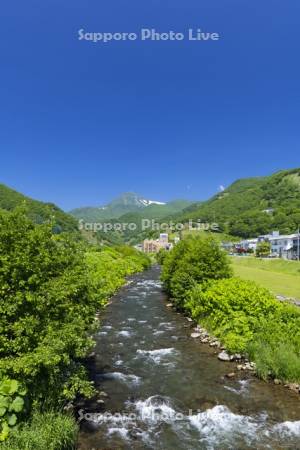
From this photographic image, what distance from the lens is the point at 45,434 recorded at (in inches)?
388

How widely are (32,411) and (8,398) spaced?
4.49 feet

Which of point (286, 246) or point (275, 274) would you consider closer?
point (275, 274)

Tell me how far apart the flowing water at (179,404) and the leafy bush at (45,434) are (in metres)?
0.99

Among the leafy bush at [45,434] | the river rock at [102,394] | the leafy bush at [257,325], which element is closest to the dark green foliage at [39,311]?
the leafy bush at [45,434]

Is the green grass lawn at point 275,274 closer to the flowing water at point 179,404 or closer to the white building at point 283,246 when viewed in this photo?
the flowing water at point 179,404

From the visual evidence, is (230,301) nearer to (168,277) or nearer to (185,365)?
(185,365)

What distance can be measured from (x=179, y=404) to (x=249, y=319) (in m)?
8.54

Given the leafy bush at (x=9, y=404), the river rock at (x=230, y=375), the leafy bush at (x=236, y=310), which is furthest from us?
the leafy bush at (x=236, y=310)

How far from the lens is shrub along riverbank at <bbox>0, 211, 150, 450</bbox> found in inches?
386

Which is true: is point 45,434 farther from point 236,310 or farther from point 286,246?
point 286,246

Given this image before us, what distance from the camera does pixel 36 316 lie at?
438 inches

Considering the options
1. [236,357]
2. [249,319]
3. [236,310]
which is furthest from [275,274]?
[236,357]

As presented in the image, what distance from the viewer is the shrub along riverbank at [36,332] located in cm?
980

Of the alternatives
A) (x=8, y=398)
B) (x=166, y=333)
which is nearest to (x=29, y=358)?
(x=8, y=398)
